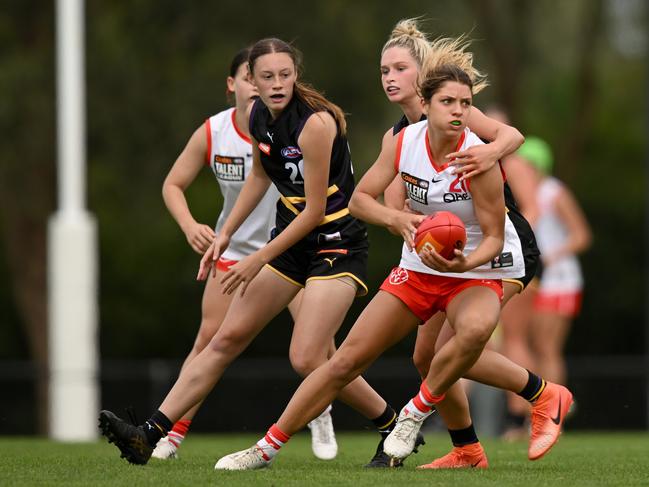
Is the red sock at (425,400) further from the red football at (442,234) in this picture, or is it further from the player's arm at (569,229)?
the player's arm at (569,229)

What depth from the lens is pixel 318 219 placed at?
661 centimetres

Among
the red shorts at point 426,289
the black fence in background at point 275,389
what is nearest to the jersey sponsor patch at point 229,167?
the red shorts at point 426,289

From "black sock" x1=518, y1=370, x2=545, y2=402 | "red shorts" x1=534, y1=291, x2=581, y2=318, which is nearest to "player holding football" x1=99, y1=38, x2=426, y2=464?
"black sock" x1=518, y1=370, x2=545, y2=402

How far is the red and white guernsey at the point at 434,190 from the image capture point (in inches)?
246

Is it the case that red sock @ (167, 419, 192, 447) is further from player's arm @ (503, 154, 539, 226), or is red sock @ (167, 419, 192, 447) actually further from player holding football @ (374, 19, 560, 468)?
player's arm @ (503, 154, 539, 226)

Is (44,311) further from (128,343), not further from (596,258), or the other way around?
(596,258)

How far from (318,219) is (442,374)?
96 cm

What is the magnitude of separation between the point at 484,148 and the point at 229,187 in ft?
6.62

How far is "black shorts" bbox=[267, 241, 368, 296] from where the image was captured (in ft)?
22.3

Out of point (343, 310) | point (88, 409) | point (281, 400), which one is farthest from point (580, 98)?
point (343, 310)

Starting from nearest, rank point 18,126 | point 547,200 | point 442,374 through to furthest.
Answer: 1. point 442,374
2. point 547,200
3. point 18,126

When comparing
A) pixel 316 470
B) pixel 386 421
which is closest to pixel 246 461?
pixel 316 470

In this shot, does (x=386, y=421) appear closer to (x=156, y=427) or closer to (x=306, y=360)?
(x=306, y=360)

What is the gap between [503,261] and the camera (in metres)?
6.46
